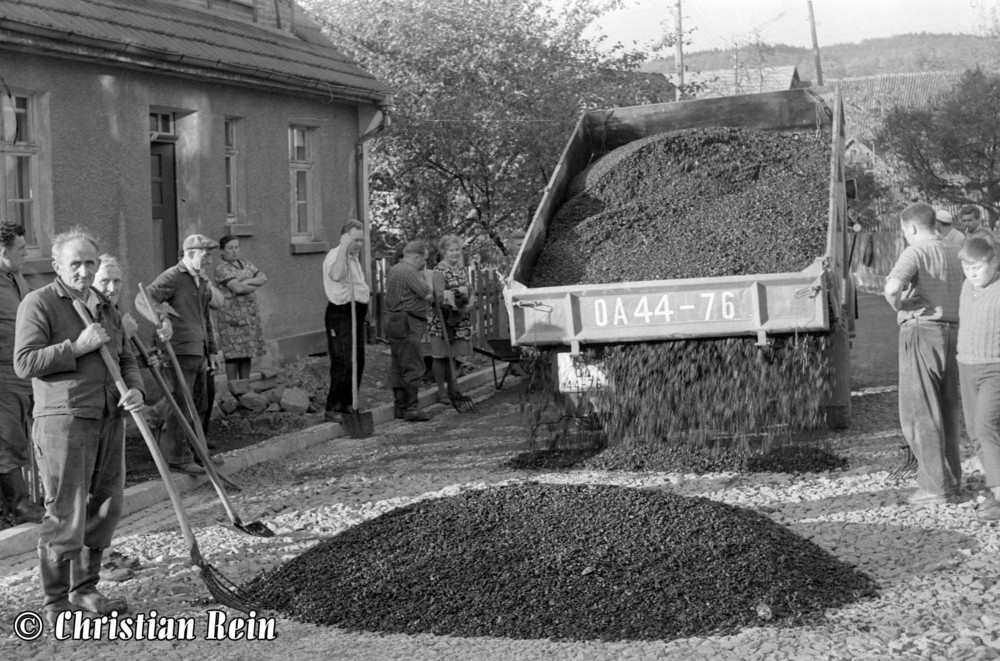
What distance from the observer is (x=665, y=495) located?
6.85 m

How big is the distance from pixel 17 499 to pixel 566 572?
12.3 feet

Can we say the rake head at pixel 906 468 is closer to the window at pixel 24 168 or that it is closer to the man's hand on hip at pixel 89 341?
the man's hand on hip at pixel 89 341

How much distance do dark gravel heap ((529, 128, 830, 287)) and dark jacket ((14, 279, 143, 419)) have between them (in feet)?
14.4

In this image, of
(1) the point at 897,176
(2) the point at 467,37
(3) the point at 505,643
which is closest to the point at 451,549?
(3) the point at 505,643

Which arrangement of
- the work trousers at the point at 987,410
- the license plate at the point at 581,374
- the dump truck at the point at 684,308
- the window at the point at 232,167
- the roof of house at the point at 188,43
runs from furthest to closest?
the window at the point at 232,167 → the roof of house at the point at 188,43 → the license plate at the point at 581,374 → the dump truck at the point at 684,308 → the work trousers at the point at 987,410

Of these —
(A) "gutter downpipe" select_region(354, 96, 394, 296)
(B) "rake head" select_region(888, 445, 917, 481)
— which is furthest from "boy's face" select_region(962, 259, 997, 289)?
(A) "gutter downpipe" select_region(354, 96, 394, 296)

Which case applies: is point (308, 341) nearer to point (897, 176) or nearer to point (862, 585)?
point (862, 585)

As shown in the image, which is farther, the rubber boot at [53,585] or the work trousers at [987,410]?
the work trousers at [987,410]

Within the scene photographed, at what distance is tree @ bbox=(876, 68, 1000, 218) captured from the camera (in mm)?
33812

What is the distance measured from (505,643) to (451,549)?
3.43 ft

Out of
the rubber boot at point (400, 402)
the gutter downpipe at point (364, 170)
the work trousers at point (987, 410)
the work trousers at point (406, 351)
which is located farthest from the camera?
Result: the gutter downpipe at point (364, 170)

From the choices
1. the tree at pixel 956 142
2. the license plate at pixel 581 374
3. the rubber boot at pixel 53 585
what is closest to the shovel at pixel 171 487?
the rubber boot at pixel 53 585

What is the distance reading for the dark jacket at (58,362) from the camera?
5703 millimetres

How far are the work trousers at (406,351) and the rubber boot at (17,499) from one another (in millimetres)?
4959
